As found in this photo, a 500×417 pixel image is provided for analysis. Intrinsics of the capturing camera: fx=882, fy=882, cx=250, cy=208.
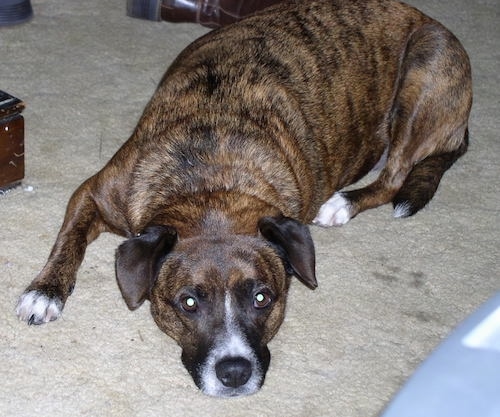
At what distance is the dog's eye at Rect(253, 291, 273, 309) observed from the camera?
2991mm

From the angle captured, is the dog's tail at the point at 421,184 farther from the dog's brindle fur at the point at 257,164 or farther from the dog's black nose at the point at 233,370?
the dog's black nose at the point at 233,370

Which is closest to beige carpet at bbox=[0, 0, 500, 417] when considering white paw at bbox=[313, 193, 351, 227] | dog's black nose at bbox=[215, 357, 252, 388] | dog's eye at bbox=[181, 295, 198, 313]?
white paw at bbox=[313, 193, 351, 227]

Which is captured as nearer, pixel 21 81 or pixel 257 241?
pixel 257 241

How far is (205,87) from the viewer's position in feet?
11.7

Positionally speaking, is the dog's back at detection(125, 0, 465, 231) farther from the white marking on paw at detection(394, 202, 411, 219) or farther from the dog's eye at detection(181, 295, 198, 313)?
the dog's eye at detection(181, 295, 198, 313)

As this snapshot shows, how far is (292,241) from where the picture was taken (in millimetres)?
3033

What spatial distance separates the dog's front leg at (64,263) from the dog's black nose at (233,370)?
2.60ft

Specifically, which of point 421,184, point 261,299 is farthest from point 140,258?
point 421,184

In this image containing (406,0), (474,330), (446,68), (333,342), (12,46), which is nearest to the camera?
(474,330)

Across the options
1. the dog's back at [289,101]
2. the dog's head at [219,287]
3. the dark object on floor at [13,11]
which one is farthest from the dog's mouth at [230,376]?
the dark object on floor at [13,11]

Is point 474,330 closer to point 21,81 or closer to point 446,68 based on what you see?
point 446,68

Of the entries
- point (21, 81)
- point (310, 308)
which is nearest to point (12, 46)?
Result: point (21, 81)

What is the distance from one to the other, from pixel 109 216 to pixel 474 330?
239 cm

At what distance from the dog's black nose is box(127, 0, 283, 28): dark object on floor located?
2.90 metres
